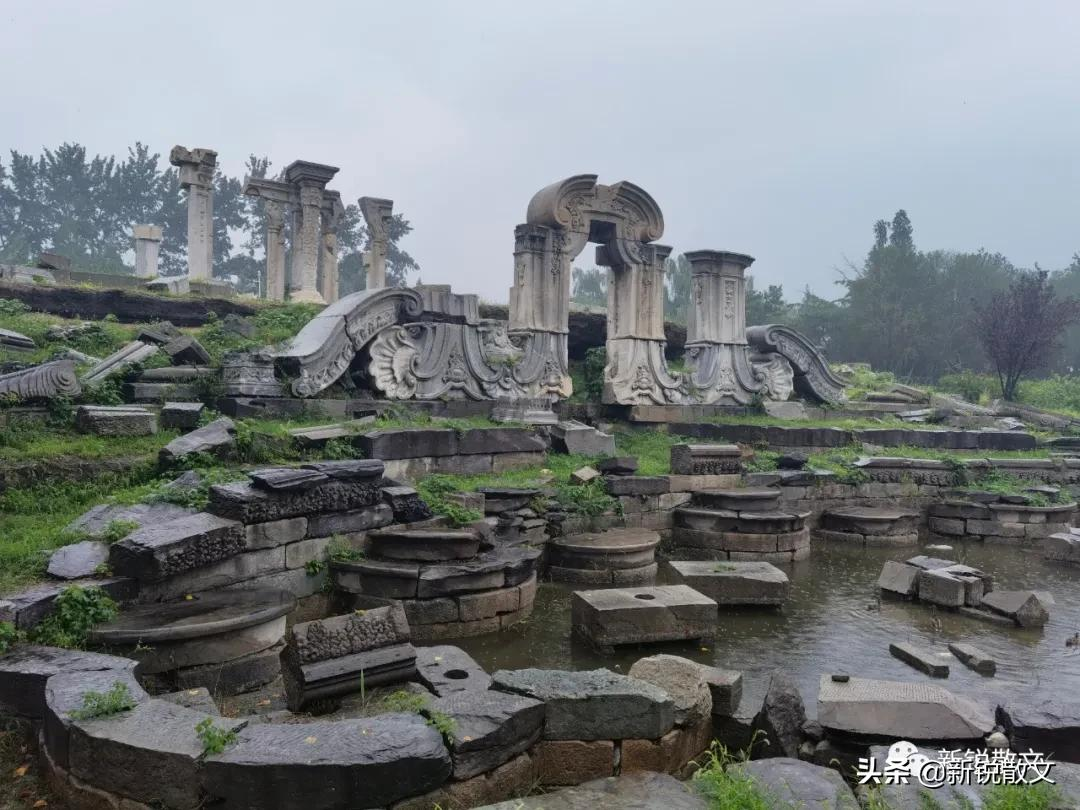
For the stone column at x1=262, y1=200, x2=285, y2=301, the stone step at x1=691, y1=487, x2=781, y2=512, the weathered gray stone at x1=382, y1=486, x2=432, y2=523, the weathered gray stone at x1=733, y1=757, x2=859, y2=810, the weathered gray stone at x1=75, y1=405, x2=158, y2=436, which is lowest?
the weathered gray stone at x1=733, y1=757, x2=859, y2=810

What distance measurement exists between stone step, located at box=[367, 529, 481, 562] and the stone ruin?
3.18m

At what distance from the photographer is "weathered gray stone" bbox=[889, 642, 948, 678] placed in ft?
18.1


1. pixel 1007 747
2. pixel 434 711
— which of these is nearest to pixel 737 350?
pixel 1007 747

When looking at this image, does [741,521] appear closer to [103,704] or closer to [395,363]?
[395,363]

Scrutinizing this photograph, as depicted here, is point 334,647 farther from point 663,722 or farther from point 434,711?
point 663,722

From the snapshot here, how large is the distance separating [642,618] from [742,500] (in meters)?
3.72

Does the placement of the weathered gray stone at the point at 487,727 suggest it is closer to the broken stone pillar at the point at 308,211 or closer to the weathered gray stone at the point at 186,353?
the weathered gray stone at the point at 186,353

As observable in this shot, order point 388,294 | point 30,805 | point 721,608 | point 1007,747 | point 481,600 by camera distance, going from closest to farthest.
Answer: point 30,805, point 1007,747, point 481,600, point 721,608, point 388,294

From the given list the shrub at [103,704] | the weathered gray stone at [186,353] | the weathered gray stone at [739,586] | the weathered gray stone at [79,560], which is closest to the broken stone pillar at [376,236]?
the weathered gray stone at [186,353]

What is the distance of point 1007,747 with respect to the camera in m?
4.11

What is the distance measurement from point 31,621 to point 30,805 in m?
1.21

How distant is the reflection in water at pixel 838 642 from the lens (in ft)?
18.4

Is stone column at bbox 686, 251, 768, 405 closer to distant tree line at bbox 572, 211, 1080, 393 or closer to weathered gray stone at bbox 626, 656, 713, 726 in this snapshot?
weathered gray stone at bbox 626, 656, 713, 726

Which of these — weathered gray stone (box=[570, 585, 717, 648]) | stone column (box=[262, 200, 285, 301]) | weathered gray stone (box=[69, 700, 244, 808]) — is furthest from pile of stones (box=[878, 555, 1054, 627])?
stone column (box=[262, 200, 285, 301])
